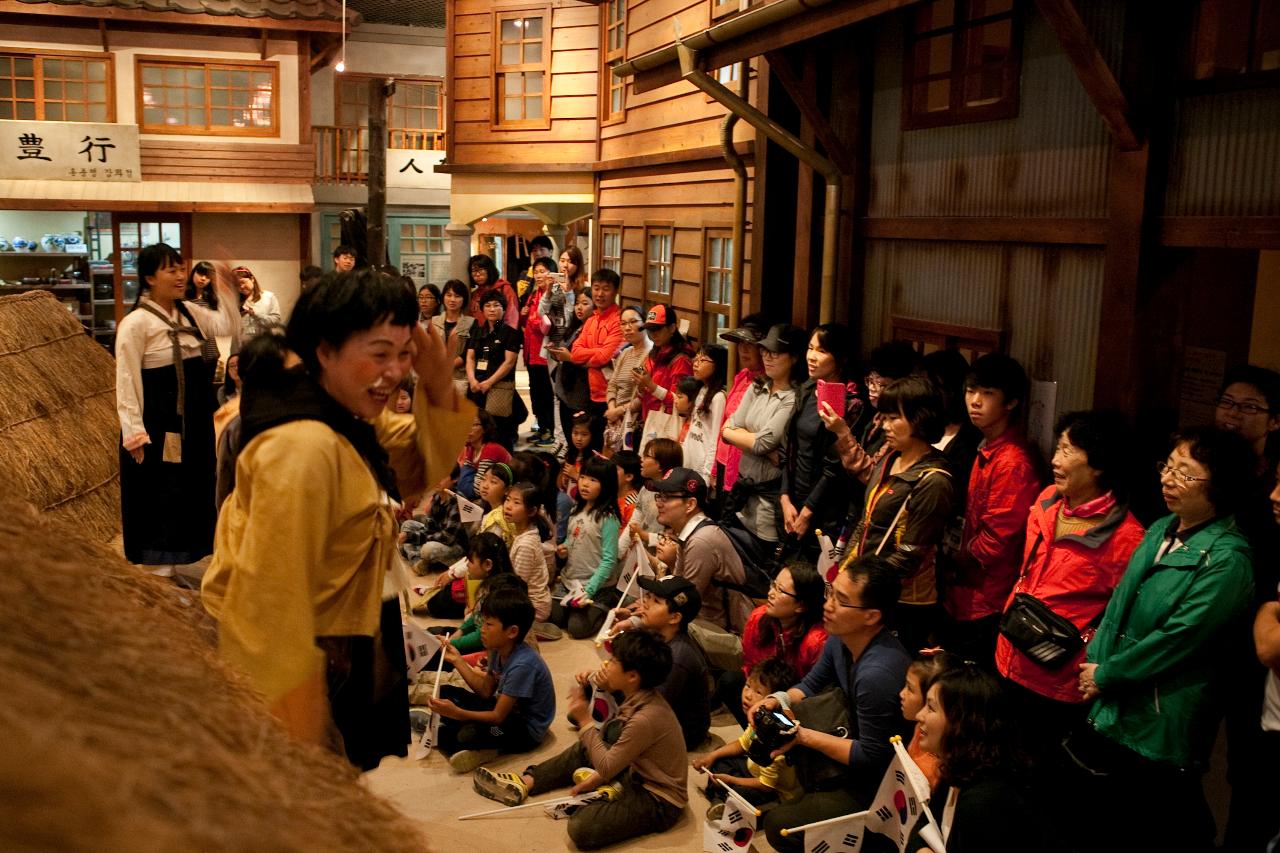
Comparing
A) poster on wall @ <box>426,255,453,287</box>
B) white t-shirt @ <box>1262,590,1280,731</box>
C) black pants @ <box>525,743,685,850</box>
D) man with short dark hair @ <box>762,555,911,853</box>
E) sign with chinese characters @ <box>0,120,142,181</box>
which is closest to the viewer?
white t-shirt @ <box>1262,590,1280,731</box>

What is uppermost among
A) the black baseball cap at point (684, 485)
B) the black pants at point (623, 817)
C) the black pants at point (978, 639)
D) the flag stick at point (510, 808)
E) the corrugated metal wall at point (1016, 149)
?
the corrugated metal wall at point (1016, 149)

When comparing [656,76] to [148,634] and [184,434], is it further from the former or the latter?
[148,634]

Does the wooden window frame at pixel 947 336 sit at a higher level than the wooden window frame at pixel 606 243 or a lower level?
lower

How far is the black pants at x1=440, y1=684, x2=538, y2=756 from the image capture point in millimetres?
5797

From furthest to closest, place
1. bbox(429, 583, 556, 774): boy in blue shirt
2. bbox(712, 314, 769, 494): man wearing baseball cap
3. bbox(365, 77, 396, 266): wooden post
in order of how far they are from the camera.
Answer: bbox(365, 77, 396, 266): wooden post → bbox(712, 314, 769, 494): man wearing baseball cap → bbox(429, 583, 556, 774): boy in blue shirt

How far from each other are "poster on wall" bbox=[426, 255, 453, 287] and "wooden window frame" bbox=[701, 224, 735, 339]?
60.1 feet

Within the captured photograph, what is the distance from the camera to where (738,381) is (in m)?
7.51

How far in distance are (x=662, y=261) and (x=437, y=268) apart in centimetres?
1711

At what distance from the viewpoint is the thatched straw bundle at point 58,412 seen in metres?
8.01

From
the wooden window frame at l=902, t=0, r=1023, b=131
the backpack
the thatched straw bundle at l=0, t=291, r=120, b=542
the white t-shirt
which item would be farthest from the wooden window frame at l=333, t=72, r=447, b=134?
the white t-shirt

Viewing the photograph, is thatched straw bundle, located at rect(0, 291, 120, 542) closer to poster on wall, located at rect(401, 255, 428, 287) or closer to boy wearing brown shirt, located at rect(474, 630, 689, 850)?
boy wearing brown shirt, located at rect(474, 630, 689, 850)

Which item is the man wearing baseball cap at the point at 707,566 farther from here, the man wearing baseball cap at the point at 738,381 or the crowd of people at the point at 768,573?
the man wearing baseball cap at the point at 738,381

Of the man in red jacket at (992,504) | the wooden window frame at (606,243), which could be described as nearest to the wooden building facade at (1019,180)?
the man in red jacket at (992,504)

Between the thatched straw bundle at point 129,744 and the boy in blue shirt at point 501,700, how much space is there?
458 cm
